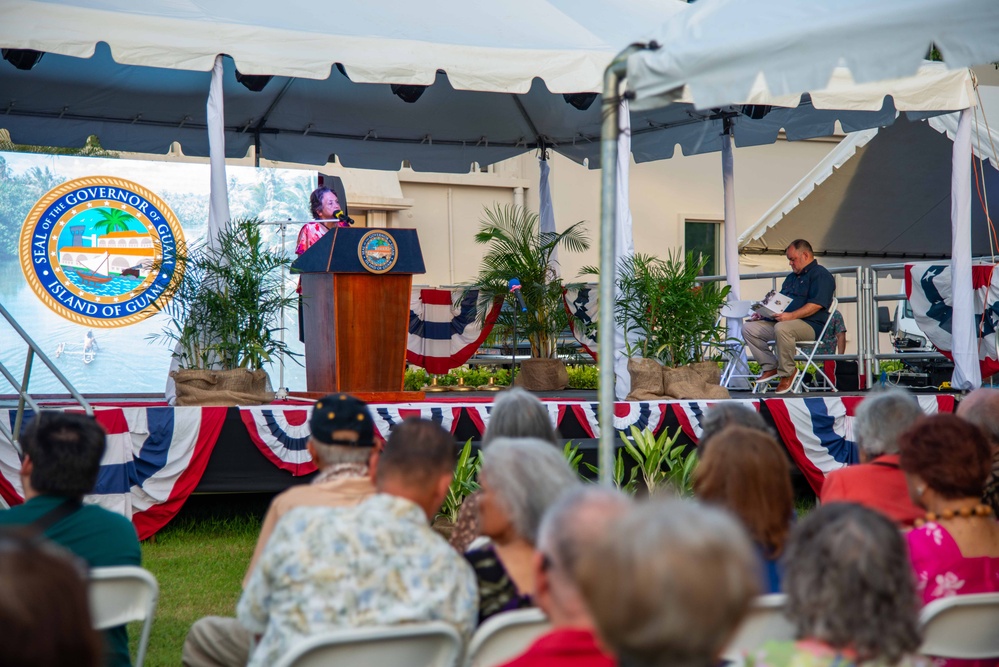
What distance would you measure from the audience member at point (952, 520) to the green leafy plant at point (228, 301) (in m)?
4.20

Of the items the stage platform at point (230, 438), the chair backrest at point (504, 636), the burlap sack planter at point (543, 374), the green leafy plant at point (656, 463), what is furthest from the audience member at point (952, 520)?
the burlap sack planter at point (543, 374)

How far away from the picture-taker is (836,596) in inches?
70.6

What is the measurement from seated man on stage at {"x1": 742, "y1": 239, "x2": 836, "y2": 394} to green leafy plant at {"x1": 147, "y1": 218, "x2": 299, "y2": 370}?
3951mm

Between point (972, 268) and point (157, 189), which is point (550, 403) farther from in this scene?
point (157, 189)

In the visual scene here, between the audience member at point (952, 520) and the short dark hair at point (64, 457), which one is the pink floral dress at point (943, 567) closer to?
the audience member at point (952, 520)

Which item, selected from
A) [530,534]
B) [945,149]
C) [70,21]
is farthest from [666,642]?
[945,149]

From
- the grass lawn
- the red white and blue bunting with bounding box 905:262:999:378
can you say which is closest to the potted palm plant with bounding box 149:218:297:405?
the grass lawn

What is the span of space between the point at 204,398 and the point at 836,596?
4.95 metres

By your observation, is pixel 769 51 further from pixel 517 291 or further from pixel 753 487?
pixel 517 291

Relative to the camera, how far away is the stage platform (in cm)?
582

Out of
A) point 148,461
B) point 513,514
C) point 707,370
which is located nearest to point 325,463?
point 513,514

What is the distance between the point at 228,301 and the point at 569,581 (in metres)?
5.03

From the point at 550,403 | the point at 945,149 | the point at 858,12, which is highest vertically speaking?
the point at 945,149

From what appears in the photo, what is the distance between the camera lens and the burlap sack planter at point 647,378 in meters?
6.84
